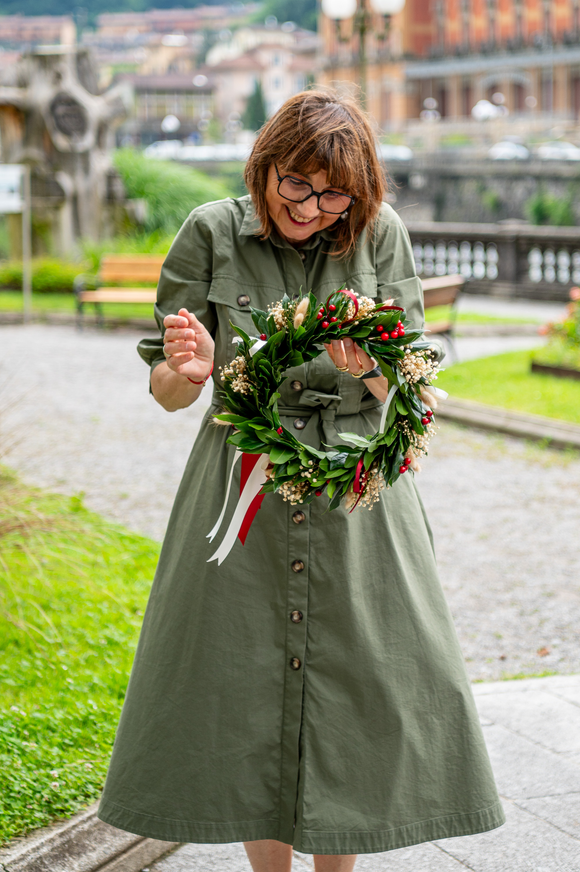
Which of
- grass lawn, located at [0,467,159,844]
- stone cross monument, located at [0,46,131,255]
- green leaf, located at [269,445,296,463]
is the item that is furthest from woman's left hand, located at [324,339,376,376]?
stone cross monument, located at [0,46,131,255]

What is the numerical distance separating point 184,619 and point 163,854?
36.0 inches

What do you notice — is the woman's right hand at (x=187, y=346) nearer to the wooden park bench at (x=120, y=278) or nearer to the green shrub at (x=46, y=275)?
the wooden park bench at (x=120, y=278)

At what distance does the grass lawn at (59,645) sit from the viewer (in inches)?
117

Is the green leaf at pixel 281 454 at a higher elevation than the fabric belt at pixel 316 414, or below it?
below

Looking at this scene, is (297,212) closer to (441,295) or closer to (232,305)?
(232,305)

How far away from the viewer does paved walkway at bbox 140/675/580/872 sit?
2.73 meters

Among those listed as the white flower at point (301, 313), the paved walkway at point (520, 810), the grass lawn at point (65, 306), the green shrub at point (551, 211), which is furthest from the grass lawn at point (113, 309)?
the green shrub at point (551, 211)

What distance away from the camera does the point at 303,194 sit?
84.3 inches

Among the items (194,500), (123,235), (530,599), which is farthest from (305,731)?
(123,235)

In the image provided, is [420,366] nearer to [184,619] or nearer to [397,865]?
[184,619]

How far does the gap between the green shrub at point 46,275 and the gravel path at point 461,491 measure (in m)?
6.36

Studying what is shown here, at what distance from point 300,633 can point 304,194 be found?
941 mm

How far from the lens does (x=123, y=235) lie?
59.9 feet

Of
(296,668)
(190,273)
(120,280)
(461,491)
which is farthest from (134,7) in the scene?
(296,668)
